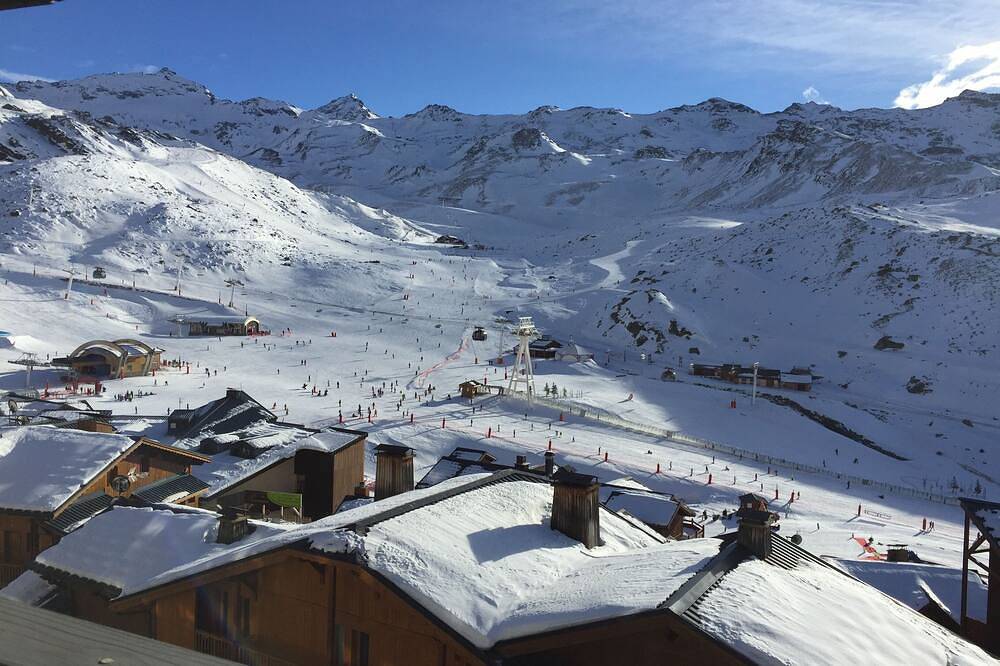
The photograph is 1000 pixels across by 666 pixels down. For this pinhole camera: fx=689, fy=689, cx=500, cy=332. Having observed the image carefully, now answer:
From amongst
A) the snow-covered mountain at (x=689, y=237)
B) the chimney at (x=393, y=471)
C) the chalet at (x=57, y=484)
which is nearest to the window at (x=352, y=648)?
the chimney at (x=393, y=471)

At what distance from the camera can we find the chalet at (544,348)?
212 feet

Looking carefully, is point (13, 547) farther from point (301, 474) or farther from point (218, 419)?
point (218, 419)

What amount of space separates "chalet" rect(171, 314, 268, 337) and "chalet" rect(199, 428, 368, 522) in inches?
1635

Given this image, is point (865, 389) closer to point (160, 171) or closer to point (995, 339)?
point (995, 339)

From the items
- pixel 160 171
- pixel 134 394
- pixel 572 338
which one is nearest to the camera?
pixel 134 394

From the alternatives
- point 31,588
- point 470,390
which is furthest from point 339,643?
point 470,390

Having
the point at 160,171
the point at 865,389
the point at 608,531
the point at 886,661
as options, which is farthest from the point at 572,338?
the point at 160,171

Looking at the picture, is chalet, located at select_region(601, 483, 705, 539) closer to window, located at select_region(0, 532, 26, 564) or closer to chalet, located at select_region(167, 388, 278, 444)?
chalet, located at select_region(167, 388, 278, 444)

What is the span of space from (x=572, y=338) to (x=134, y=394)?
43.3 meters

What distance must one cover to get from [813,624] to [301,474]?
66.1 feet

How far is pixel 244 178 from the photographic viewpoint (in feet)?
472

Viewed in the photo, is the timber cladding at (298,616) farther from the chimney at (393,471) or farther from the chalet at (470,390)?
the chalet at (470,390)

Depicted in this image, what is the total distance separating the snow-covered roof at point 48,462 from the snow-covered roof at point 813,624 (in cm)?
1538

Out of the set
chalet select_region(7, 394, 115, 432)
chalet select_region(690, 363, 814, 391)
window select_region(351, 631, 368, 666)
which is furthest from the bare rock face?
window select_region(351, 631, 368, 666)
